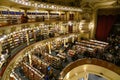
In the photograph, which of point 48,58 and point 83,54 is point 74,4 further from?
point 48,58

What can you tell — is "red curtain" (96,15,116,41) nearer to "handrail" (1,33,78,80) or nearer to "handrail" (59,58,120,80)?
"handrail" (59,58,120,80)

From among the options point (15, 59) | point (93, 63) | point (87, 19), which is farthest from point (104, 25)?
point (15, 59)

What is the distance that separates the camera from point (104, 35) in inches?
713

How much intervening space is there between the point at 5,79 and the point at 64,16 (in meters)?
14.3

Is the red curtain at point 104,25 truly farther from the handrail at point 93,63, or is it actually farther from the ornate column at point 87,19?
the handrail at point 93,63

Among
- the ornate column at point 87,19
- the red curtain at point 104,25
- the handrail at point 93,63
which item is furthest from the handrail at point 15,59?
the red curtain at point 104,25

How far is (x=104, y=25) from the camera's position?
1792 centimetres

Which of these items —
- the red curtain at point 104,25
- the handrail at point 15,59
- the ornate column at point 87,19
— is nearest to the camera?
the handrail at point 15,59

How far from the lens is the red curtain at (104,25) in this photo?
56.6ft

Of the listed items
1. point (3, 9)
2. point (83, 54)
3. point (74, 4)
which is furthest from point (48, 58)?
point (74, 4)

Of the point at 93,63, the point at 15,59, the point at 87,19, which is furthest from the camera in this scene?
the point at 87,19

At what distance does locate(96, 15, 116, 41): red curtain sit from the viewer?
56.6 feet

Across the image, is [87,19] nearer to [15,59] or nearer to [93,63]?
[93,63]

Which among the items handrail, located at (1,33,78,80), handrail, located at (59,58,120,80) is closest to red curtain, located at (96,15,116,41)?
handrail, located at (59,58,120,80)
